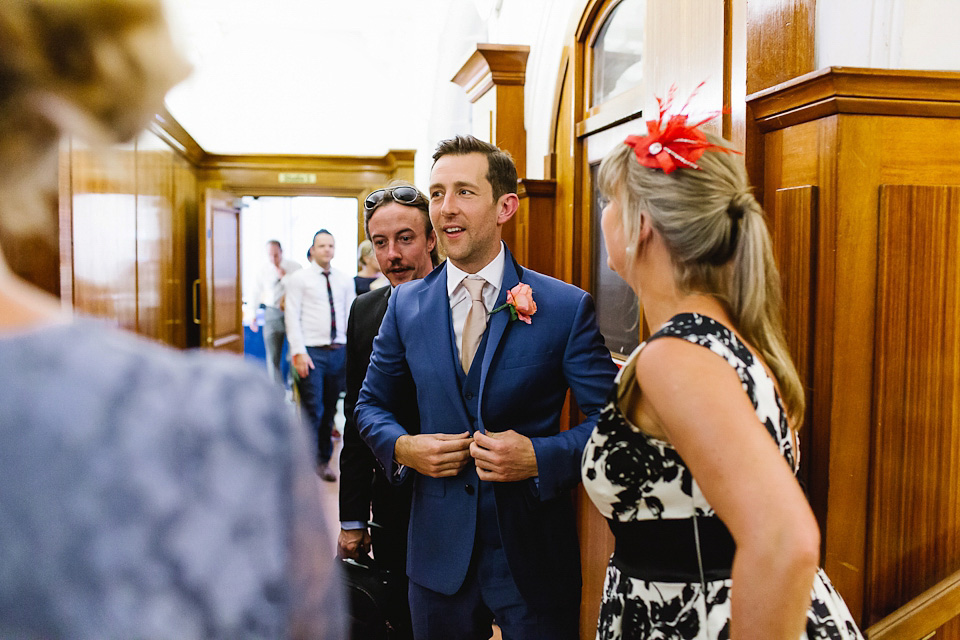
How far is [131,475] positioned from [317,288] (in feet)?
21.1

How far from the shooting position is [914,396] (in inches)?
62.7

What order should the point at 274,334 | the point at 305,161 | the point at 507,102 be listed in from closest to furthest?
the point at 507,102 → the point at 274,334 → the point at 305,161

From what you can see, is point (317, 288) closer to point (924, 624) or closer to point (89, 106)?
point (924, 624)

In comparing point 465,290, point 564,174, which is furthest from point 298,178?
point 465,290

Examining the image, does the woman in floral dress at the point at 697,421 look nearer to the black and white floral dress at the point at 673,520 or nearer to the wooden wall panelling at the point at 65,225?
the black and white floral dress at the point at 673,520

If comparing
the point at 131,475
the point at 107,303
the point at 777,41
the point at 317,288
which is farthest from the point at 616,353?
the point at 317,288

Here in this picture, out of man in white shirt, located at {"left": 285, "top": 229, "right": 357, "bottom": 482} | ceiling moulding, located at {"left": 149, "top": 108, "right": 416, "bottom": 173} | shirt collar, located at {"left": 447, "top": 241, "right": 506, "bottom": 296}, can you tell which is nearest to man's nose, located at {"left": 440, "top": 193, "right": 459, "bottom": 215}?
shirt collar, located at {"left": 447, "top": 241, "right": 506, "bottom": 296}

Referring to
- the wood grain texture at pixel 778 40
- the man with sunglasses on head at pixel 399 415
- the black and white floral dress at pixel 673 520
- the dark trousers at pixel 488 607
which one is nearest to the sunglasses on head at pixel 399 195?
the man with sunglasses on head at pixel 399 415

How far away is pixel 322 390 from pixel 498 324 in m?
4.85

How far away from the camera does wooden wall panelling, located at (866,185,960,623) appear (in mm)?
1559

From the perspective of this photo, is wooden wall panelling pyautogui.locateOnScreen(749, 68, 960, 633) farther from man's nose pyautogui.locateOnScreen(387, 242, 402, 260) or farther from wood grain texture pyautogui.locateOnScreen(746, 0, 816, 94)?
man's nose pyautogui.locateOnScreen(387, 242, 402, 260)

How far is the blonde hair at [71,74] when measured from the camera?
1.49ft

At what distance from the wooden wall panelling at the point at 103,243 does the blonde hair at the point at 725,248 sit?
317 cm

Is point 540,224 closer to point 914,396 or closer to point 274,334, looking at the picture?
point 914,396
